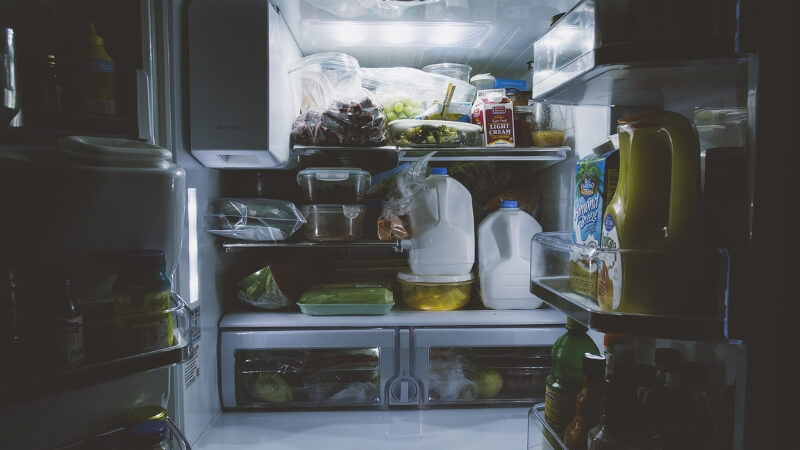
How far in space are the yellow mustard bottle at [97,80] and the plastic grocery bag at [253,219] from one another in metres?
0.59

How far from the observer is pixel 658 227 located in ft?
2.13

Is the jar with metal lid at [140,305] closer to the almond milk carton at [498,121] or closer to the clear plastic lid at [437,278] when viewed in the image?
the clear plastic lid at [437,278]

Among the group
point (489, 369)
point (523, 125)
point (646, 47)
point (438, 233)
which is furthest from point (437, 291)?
point (646, 47)

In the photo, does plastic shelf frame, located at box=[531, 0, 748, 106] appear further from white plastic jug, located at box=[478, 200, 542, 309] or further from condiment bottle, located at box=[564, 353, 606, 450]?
white plastic jug, located at box=[478, 200, 542, 309]

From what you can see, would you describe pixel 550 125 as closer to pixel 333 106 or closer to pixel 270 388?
pixel 333 106

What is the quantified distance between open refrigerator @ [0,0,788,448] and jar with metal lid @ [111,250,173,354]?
30mm

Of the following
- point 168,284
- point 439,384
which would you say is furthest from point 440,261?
point 168,284

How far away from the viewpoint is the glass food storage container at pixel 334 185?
4.96 ft

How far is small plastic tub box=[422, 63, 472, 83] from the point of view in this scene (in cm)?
170

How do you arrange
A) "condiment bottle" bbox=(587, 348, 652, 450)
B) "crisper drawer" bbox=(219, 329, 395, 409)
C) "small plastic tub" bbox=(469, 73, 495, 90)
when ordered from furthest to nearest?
1. "small plastic tub" bbox=(469, 73, 495, 90)
2. "crisper drawer" bbox=(219, 329, 395, 409)
3. "condiment bottle" bbox=(587, 348, 652, 450)

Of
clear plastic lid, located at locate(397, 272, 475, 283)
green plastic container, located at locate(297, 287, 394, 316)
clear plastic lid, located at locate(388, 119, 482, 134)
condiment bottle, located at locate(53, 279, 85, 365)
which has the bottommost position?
green plastic container, located at locate(297, 287, 394, 316)

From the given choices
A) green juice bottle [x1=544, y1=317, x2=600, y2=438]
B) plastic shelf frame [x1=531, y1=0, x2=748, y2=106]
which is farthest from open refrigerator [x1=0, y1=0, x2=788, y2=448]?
green juice bottle [x1=544, y1=317, x2=600, y2=438]

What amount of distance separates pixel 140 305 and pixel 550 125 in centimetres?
133

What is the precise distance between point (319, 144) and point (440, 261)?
57 cm
